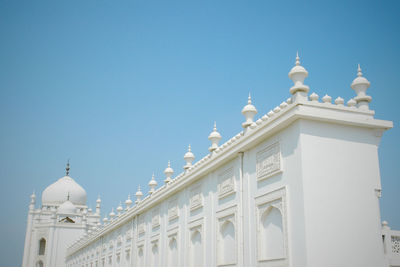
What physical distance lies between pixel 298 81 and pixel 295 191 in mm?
2371

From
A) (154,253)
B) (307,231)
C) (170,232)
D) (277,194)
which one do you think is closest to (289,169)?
(277,194)

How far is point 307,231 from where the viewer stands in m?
8.67

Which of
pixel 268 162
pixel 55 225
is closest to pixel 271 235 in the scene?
pixel 268 162

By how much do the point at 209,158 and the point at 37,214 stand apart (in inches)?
1412

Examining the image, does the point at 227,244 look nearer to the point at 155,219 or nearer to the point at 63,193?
the point at 155,219

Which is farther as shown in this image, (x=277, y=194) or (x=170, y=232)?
(x=170, y=232)

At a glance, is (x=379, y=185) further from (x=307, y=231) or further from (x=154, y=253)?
(x=154, y=253)

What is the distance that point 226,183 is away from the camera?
12.5m

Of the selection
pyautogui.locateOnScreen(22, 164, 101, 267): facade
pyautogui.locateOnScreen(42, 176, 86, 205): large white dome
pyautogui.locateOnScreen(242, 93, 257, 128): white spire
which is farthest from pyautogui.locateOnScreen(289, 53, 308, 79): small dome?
pyautogui.locateOnScreen(42, 176, 86, 205): large white dome

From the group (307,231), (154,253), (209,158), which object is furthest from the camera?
(154,253)

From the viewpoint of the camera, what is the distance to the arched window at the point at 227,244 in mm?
12041

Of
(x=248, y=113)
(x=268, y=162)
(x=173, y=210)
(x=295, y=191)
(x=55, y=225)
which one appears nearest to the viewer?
(x=295, y=191)

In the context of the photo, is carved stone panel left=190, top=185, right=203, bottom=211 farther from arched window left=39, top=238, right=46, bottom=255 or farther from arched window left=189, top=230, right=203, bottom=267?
arched window left=39, top=238, right=46, bottom=255

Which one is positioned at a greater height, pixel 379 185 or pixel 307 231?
pixel 379 185
